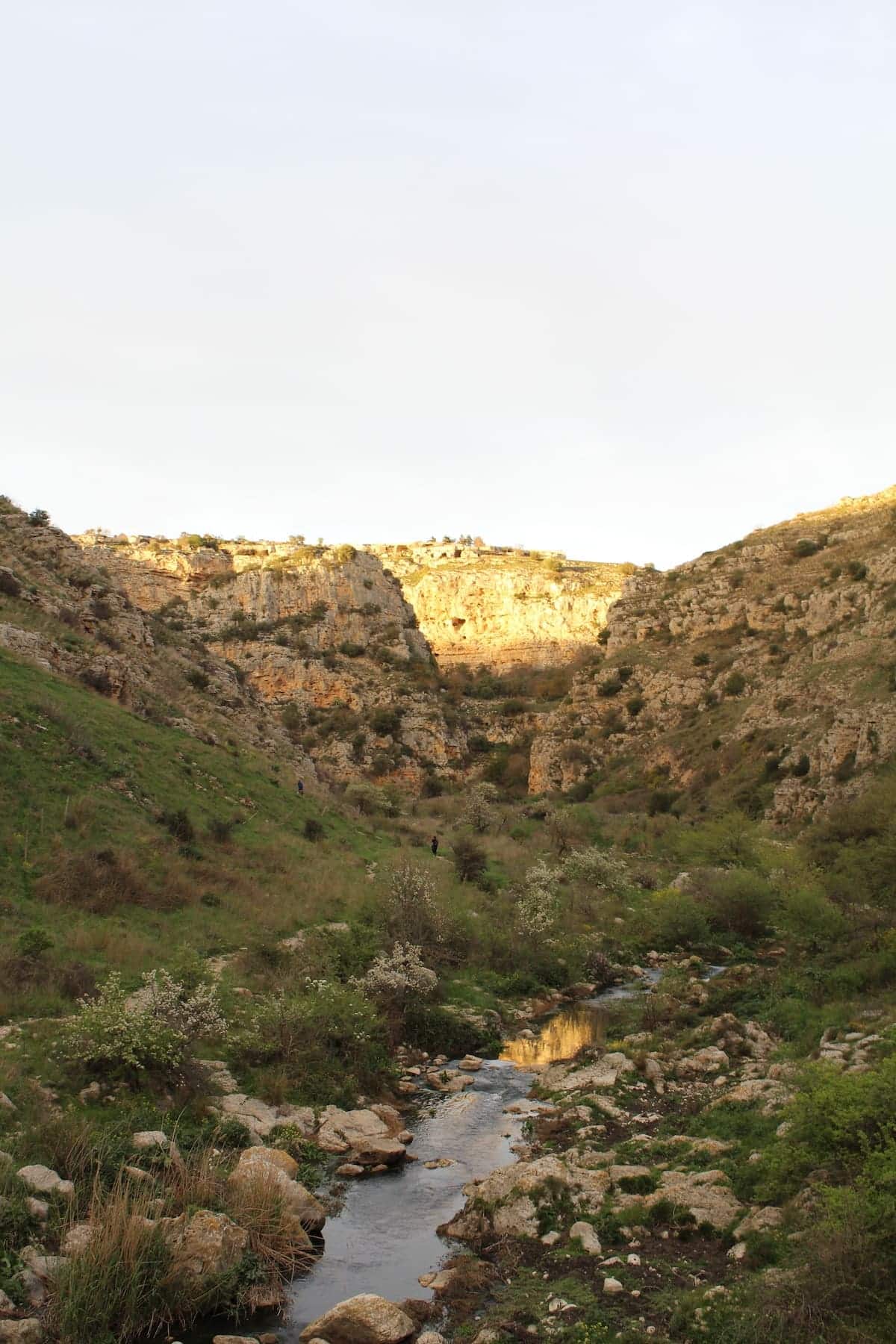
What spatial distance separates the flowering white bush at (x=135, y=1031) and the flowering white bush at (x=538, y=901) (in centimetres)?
1100

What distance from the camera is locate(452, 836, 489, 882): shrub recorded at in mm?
26781

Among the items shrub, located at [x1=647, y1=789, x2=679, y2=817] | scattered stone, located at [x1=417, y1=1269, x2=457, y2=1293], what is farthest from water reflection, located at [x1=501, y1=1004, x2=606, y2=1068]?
shrub, located at [x1=647, y1=789, x2=679, y2=817]

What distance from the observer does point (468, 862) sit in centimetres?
2711

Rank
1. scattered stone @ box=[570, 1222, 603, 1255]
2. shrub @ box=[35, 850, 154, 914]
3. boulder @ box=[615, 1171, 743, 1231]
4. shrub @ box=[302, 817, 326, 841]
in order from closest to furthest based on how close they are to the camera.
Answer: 1. scattered stone @ box=[570, 1222, 603, 1255]
2. boulder @ box=[615, 1171, 743, 1231]
3. shrub @ box=[35, 850, 154, 914]
4. shrub @ box=[302, 817, 326, 841]

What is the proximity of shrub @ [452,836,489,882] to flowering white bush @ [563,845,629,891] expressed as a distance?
269cm

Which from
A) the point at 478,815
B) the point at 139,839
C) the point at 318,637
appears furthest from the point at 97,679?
the point at 318,637

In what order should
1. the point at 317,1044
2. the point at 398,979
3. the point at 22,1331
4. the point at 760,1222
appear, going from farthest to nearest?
1. the point at 398,979
2. the point at 317,1044
3. the point at 760,1222
4. the point at 22,1331

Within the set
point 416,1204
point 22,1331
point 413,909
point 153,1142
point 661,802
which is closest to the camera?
point 22,1331

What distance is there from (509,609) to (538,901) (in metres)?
66.1

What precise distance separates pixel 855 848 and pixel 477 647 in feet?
225

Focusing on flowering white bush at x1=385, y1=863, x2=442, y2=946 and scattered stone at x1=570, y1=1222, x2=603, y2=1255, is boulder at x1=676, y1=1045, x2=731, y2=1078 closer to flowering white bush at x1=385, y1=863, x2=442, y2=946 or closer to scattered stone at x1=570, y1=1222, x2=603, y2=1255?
scattered stone at x1=570, y1=1222, x2=603, y2=1255

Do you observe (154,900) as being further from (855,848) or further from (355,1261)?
(855,848)

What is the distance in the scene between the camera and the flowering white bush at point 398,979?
15.1 metres

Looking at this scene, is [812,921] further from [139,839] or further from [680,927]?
[139,839]
